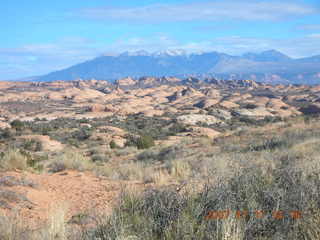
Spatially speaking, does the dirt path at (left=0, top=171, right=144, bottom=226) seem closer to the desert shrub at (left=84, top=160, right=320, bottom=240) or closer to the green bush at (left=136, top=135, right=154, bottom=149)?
the desert shrub at (left=84, top=160, right=320, bottom=240)

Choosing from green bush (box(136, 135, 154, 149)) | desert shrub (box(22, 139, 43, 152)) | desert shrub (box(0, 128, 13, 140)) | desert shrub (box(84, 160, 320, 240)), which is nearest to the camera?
desert shrub (box(84, 160, 320, 240))

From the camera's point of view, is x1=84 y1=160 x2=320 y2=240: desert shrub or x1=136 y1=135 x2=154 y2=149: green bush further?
x1=136 y1=135 x2=154 y2=149: green bush

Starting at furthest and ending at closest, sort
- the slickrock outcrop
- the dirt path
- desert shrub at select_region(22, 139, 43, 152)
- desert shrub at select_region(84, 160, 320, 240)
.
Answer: the slickrock outcrop
desert shrub at select_region(22, 139, 43, 152)
the dirt path
desert shrub at select_region(84, 160, 320, 240)

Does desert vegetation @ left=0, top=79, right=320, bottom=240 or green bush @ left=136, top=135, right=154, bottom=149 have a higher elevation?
desert vegetation @ left=0, top=79, right=320, bottom=240

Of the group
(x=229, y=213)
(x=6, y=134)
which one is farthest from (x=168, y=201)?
(x=6, y=134)

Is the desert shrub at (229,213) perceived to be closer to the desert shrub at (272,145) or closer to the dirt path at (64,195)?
the dirt path at (64,195)

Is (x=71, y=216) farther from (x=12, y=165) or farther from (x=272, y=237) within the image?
(x=12, y=165)

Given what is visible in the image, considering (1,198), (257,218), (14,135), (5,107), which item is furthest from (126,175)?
(5,107)

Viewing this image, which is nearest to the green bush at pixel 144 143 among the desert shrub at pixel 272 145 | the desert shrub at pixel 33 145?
the desert shrub at pixel 33 145

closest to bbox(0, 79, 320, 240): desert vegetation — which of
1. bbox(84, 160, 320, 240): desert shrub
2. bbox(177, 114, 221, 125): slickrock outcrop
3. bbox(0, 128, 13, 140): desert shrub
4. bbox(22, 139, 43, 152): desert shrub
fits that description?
bbox(84, 160, 320, 240): desert shrub

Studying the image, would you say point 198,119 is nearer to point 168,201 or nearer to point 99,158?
point 99,158

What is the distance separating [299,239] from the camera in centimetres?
379

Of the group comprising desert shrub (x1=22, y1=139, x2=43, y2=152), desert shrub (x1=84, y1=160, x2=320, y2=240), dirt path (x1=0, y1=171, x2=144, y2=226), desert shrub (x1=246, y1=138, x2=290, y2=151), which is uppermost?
desert shrub (x1=84, y1=160, x2=320, y2=240)

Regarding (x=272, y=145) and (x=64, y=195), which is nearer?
(x=64, y=195)
